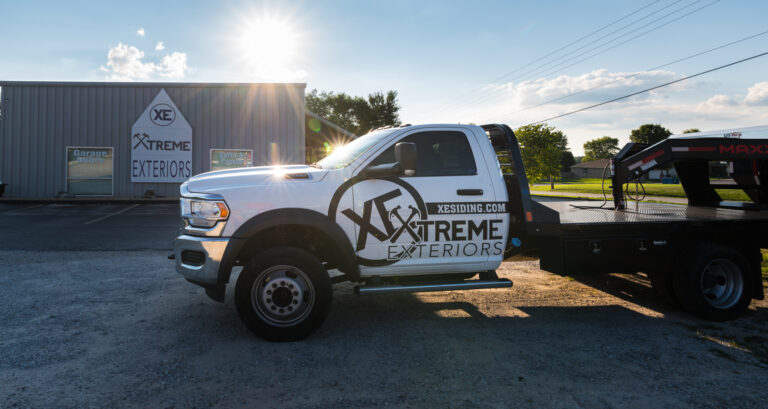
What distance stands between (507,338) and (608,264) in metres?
1.56

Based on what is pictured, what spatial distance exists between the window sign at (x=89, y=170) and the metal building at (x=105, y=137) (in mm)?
43

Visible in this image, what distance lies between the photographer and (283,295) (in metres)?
4.23

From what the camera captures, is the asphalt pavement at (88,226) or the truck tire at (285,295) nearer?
the truck tire at (285,295)

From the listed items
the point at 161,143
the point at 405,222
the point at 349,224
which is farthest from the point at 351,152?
the point at 161,143

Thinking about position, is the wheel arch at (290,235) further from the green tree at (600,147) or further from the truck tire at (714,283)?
the green tree at (600,147)

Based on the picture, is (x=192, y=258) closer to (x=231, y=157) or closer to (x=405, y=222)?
(x=405, y=222)

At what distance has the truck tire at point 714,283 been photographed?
4.91 meters

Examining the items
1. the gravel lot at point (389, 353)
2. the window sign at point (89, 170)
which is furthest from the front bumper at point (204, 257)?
the window sign at point (89, 170)

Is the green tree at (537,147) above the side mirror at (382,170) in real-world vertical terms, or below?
above

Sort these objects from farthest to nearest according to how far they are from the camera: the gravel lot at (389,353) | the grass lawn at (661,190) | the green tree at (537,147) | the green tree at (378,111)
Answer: the green tree at (378,111)
the green tree at (537,147)
the grass lawn at (661,190)
the gravel lot at (389,353)

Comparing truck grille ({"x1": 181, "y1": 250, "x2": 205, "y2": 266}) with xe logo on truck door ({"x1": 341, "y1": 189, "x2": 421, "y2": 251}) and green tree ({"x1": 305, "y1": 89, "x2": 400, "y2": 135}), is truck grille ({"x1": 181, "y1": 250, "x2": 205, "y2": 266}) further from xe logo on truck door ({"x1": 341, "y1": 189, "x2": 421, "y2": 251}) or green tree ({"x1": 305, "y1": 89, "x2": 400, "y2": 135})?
green tree ({"x1": 305, "y1": 89, "x2": 400, "y2": 135})

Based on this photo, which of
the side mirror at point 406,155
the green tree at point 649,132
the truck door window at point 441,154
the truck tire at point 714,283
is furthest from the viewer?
the green tree at point 649,132

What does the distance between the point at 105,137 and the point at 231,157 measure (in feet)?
17.5

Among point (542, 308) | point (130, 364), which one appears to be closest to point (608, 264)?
point (542, 308)
